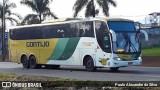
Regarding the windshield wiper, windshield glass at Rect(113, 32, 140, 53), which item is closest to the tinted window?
windshield glass at Rect(113, 32, 140, 53)

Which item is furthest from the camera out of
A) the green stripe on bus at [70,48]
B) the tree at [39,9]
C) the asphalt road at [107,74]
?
the tree at [39,9]

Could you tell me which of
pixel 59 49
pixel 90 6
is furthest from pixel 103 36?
pixel 90 6

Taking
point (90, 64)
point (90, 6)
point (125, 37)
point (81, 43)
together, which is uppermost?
point (90, 6)

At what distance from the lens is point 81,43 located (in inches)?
989

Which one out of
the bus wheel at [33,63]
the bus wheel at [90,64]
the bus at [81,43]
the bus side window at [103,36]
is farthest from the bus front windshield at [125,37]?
the bus wheel at [33,63]

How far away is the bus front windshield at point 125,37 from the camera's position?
23141 millimetres

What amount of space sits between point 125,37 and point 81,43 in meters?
3.15

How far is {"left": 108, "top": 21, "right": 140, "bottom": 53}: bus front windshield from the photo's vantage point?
2314 cm

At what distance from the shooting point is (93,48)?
79.0ft

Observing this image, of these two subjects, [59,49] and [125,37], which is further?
[59,49]

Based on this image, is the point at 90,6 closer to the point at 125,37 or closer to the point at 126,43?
the point at 125,37

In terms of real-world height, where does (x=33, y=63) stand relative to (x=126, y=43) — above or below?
below

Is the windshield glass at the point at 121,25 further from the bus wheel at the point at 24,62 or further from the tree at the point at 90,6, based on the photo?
the tree at the point at 90,6

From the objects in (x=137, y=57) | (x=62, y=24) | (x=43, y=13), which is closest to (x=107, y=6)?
(x=43, y=13)
